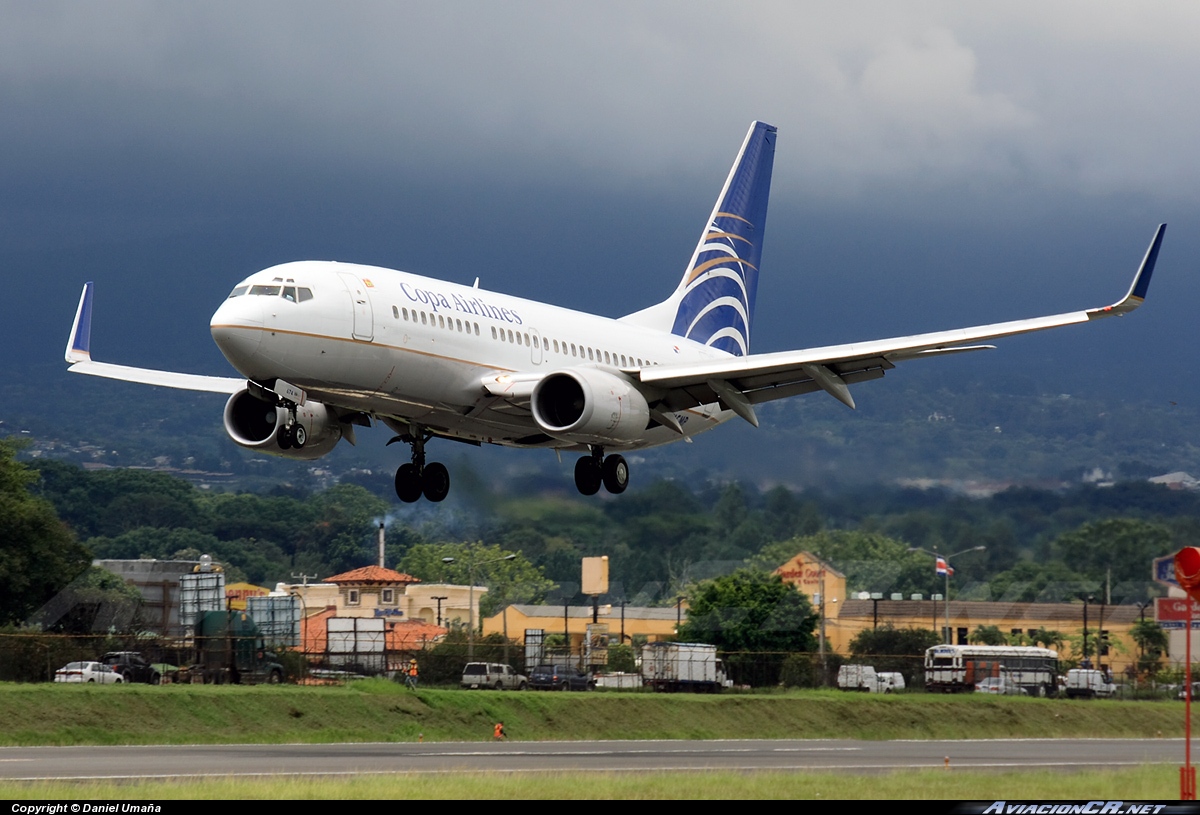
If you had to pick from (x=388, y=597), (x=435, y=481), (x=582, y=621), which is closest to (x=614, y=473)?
(x=435, y=481)

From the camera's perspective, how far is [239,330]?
110ft

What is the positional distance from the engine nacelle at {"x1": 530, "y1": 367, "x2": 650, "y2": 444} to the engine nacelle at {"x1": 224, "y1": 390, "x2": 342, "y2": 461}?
575 cm

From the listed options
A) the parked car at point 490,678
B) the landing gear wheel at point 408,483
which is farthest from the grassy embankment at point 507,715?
the landing gear wheel at point 408,483

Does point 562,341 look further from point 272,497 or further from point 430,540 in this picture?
point 272,497

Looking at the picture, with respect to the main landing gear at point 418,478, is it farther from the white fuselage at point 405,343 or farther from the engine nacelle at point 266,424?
the engine nacelle at point 266,424

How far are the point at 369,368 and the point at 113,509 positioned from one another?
145 metres

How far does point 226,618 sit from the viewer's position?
220 feet

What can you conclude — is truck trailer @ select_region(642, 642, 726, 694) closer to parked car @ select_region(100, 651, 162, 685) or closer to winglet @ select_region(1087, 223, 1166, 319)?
parked car @ select_region(100, 651, 162, 685)

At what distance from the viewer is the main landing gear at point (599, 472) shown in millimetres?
41188

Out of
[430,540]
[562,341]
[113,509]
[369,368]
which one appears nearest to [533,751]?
[562,341]

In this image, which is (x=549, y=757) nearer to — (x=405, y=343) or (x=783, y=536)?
(x=405, y=343)

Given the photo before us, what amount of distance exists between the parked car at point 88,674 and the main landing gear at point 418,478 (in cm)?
2203

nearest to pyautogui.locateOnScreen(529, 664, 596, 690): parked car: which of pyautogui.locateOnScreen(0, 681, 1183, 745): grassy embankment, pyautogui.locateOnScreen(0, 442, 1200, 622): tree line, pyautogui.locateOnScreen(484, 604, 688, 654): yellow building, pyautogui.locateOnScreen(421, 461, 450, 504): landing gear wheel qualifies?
→ pyautogui.locateOnScreen(484, 604, 688, 654): yellow building

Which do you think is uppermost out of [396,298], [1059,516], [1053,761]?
[396,298]
